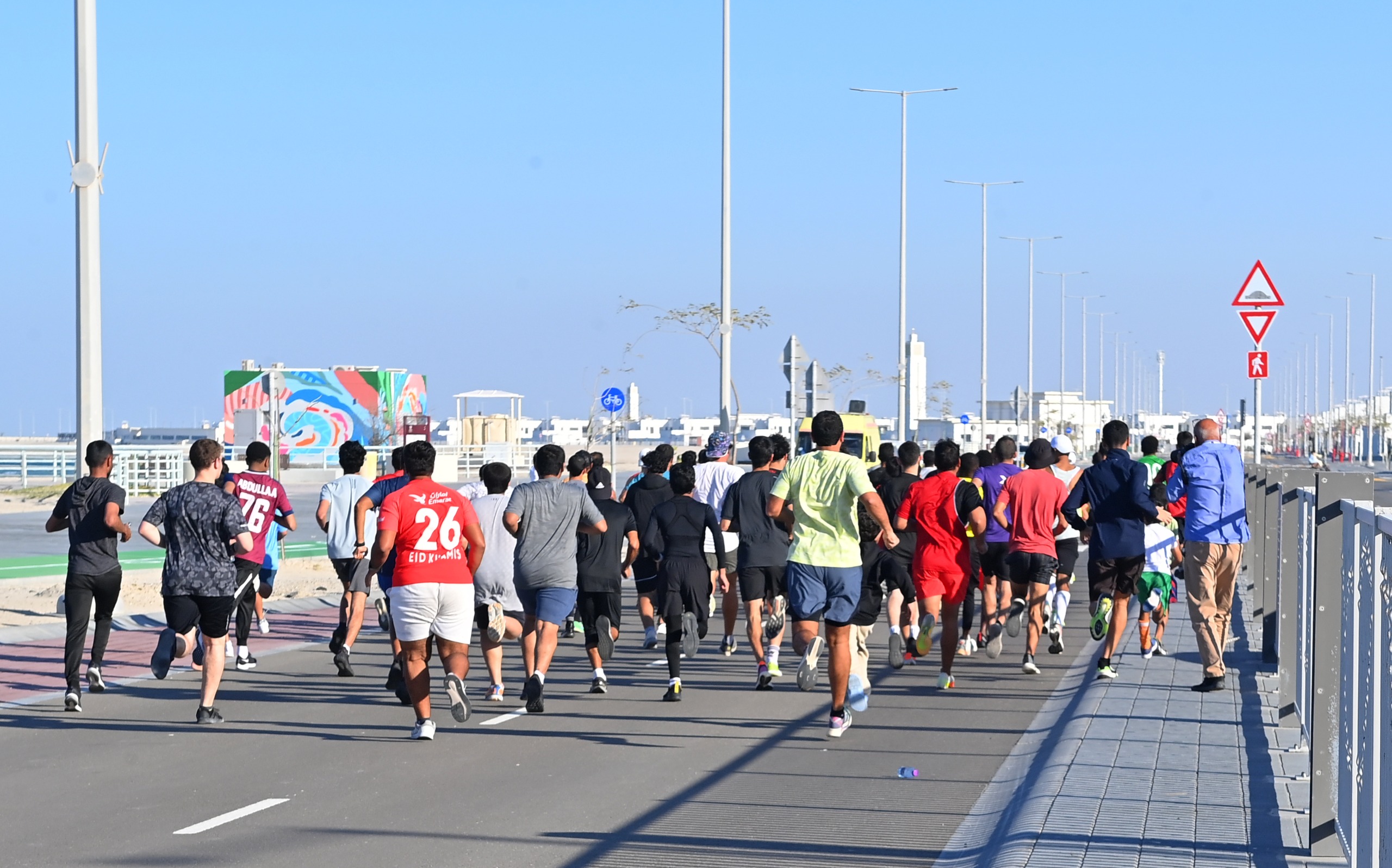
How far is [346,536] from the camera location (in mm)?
13578

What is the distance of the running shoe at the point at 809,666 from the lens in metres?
10.2

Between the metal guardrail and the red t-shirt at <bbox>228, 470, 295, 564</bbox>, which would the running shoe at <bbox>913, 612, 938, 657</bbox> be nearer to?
the metal guardrail

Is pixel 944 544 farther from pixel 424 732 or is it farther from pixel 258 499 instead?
pixel 258 499

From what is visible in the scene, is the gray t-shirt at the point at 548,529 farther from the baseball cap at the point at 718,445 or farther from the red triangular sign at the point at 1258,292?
the red triangular sign at the point at 1258,292

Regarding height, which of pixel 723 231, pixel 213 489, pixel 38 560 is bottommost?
pixel 38 560

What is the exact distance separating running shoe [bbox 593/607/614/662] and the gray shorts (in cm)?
187

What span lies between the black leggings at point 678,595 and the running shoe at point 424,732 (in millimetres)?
2266

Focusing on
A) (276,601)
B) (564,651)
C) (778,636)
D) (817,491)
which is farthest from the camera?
(276,601)

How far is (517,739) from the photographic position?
10.1m

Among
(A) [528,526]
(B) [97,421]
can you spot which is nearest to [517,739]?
(A) [528,526]

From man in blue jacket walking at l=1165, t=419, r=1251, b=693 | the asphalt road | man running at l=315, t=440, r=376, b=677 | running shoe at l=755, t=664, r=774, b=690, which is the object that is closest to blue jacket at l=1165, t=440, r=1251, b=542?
man in blue jacket walking at l=1165, t=419, r=1251, b=693

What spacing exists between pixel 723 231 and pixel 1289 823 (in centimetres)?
2273

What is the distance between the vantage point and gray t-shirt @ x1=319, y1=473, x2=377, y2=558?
44.3 ft

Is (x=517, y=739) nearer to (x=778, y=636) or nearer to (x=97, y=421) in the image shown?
(x=778, y=636)
